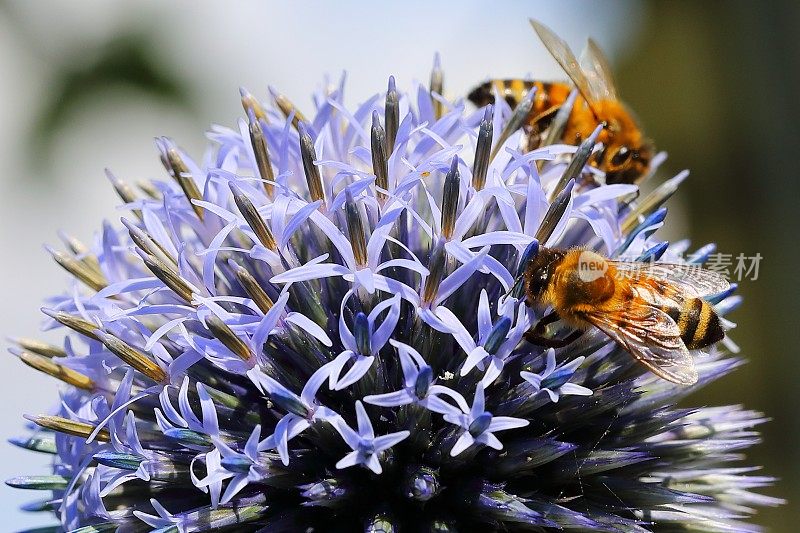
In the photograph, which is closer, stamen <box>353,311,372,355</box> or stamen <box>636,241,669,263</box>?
stamen <box>353,311,372,355</box>

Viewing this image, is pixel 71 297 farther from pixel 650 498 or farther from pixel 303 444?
pixel 650 498

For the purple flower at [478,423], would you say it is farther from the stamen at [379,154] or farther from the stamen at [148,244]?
the stamen at [148,244]

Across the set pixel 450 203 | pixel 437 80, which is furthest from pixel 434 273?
A: pixel 437 80

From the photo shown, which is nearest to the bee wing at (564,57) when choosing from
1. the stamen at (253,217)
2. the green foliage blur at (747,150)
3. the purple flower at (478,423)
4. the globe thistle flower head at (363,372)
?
the globe thistle flower head at (363,372)

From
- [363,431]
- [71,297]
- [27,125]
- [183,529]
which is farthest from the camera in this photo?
[27,125]

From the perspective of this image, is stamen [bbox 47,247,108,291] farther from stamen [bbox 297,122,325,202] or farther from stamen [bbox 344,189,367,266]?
stamen [bbox 344,189,367,266]

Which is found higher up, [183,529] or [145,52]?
[145,52]

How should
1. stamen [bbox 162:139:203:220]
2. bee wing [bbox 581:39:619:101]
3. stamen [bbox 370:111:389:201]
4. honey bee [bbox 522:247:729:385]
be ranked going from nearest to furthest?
honey bee [bbox 522:247:729:385]
stamen [bbox 370:111:389:201]
stamen [bbox 162:139:203:220]
bee wing [bbox 581:39:619:101]

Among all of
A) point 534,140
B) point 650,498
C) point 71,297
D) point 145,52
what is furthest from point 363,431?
point 145,52

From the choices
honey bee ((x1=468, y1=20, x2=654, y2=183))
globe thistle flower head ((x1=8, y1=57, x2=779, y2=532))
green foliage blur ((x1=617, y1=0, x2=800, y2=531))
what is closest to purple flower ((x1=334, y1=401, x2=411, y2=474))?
globe thistle flower head ((x1=8, y1=57, x2=779, y2=532))

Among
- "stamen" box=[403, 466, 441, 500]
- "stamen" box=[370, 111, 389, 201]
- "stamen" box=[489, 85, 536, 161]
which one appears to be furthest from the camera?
"stamen" box=[489, 85, 536, 161]
